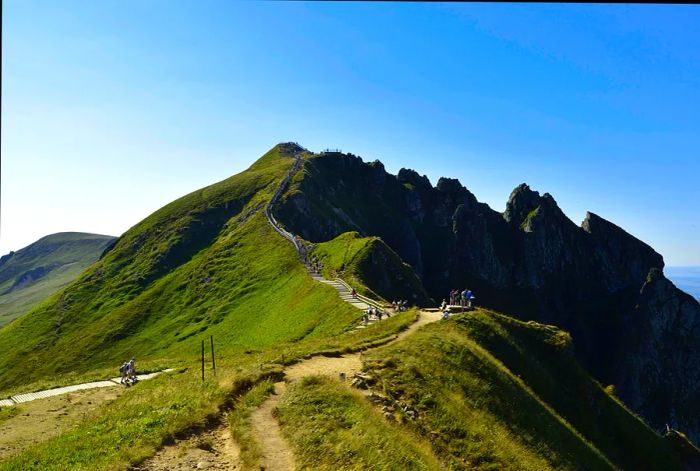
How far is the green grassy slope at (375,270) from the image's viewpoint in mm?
73125

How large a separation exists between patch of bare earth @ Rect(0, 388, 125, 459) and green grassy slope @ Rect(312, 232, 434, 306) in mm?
39914

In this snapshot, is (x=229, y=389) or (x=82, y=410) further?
(x=82, y=410)

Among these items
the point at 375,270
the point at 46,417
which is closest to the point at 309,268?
the point at 375,270

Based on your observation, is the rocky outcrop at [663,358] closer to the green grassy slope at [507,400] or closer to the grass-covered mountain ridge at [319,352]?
the grass-covered mountain ridge at [319,352]

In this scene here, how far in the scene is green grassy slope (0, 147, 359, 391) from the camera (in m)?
63.8

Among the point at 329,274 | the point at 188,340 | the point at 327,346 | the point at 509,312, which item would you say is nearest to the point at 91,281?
the point at 188,340

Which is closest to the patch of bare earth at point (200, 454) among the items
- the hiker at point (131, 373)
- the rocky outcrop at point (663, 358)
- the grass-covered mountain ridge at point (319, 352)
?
the grass-covered mountain ridge at point (319, 352)

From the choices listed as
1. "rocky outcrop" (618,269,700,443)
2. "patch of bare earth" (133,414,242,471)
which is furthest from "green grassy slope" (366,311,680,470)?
"rocky outcrop" (618,269,700,443)

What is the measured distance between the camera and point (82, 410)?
3194 centimetres

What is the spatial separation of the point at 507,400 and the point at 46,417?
3110 centimetres

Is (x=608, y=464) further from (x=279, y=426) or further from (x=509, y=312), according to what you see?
(x=509, y=312)

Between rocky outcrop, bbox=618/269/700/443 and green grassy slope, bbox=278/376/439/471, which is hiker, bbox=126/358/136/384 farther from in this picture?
rocky outcrop, bbox=618/269/700/443

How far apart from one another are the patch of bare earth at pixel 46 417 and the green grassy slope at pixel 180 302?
55.3 ft

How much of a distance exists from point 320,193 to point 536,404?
418ft
